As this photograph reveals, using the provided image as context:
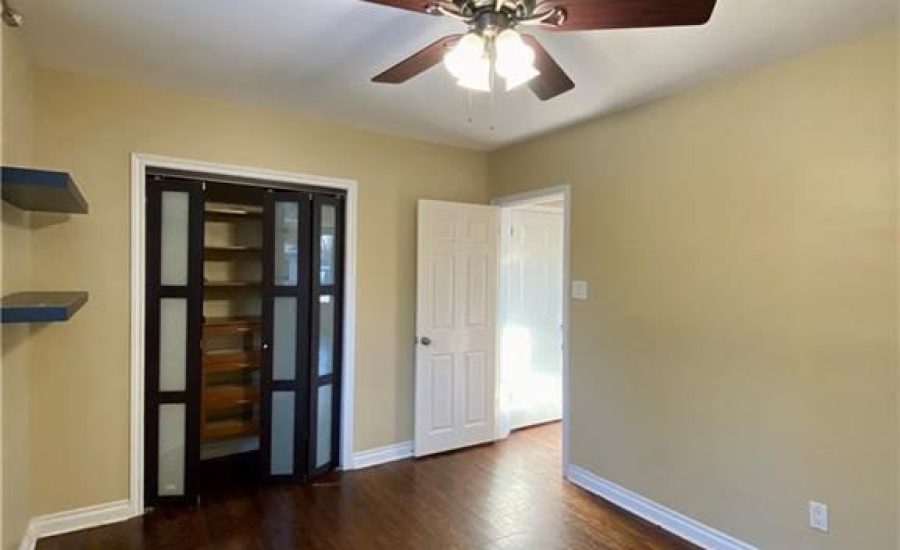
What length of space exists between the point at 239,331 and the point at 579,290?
2538 millimetres

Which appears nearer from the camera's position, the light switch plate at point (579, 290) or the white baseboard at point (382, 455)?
the light switch plate at point (579, 290)

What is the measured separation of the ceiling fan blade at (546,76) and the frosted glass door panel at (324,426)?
2.54 meters

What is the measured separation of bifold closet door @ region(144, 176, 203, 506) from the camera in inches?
120

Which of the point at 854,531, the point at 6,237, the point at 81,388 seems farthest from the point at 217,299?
the point at 854,531

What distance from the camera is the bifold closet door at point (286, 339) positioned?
136 inches

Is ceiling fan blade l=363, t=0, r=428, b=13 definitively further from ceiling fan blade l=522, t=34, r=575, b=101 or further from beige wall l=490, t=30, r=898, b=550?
beige wall l=490, t=30, r=898, b=550

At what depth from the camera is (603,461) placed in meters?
3.40

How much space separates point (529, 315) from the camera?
15.6 ft

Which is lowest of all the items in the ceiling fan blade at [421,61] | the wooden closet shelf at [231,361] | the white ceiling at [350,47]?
the wooden closet shelf at [231,361]

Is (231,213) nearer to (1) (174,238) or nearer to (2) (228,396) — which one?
(1) (174,238)

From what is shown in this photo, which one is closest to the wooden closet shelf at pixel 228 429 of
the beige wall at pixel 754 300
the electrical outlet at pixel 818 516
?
the beige wall at pixel 754 300

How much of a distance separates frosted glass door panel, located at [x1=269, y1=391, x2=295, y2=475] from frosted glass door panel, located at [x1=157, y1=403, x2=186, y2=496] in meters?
0.56

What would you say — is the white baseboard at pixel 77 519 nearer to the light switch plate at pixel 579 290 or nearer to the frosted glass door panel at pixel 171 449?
the frosted glass door panel at pixel 171 449

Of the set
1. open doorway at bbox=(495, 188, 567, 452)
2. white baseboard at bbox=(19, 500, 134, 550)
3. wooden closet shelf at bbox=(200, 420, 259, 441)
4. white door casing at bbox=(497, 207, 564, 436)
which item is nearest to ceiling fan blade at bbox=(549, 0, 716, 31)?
open doorway at bbox=(495, 188, 567, 452)
